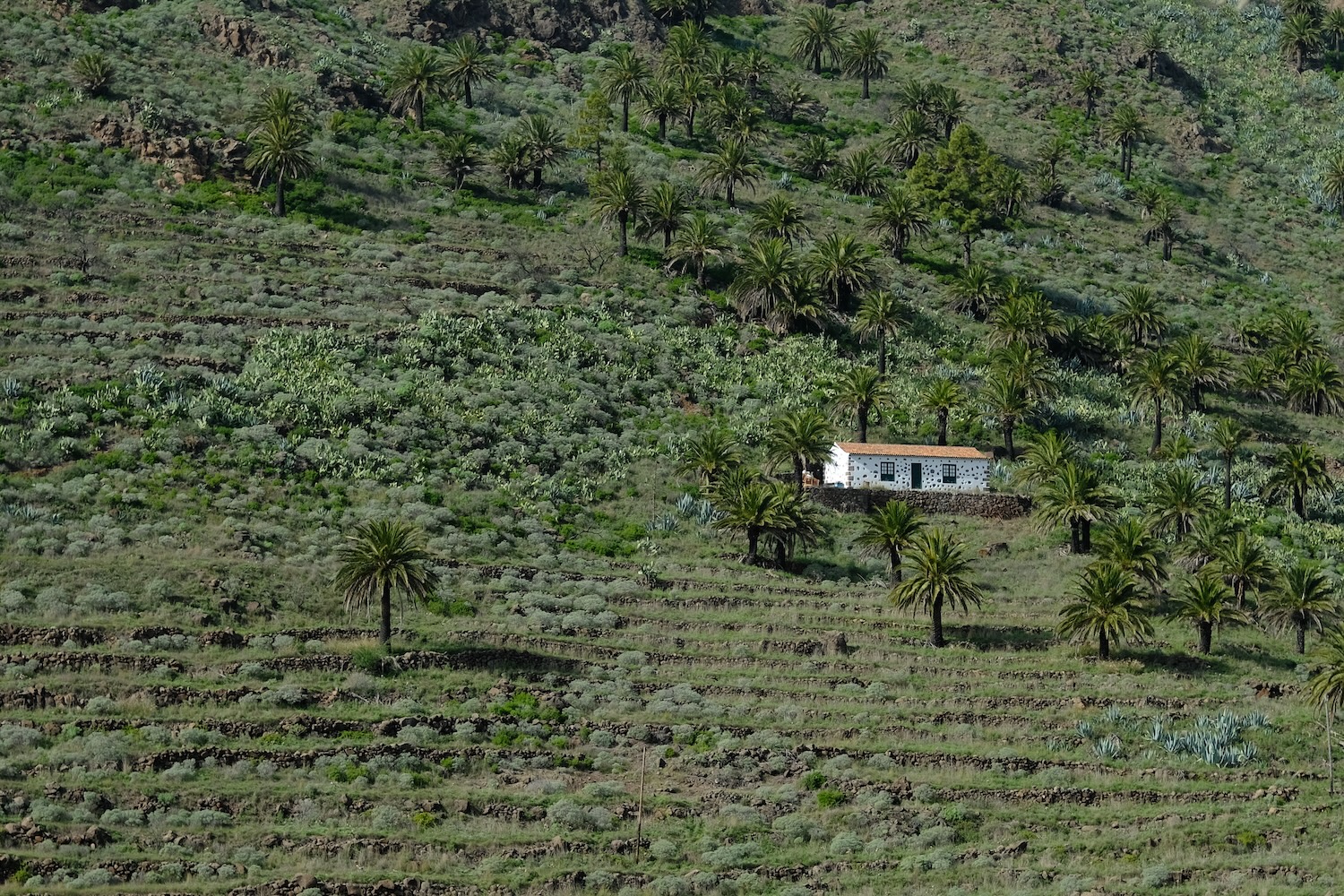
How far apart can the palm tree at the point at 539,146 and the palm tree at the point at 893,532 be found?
155 ft

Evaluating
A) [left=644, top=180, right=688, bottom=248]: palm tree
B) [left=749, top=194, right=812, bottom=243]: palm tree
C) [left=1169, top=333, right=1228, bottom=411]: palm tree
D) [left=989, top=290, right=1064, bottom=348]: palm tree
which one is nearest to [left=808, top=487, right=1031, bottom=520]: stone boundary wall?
[left=989, top=290, right=1064, bottom=348]: palm tree

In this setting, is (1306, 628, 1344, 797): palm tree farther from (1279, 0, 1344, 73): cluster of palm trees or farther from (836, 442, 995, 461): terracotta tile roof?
(1279, 0, 1344, 73): cluster of palm trees

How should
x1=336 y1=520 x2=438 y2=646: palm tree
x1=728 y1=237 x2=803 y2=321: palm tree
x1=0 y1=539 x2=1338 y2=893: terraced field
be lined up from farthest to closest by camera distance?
x1=728 y1=237 x2=803 y2=321: palm tree → x1=336 y1=520 x2=438 y2=646: palm tree → x1=0 y1=539 x2=1338 y2=893: terraced field

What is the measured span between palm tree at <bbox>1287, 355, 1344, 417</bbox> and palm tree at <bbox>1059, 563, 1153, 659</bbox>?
33860 millimetres

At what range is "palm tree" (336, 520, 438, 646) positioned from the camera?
58781 mm

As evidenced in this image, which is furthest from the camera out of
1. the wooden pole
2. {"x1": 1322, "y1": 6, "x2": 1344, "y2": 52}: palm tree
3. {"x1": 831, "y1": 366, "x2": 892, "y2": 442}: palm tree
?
{"x1": 1322, "y1": 6, "x2": 1344, "y2": 52}: palm tree

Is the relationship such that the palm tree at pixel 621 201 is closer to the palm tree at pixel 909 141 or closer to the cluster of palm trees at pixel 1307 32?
the palm tree at pixel 909 141

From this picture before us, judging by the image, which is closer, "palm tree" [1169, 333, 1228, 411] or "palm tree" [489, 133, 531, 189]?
"palm tree" [1169, 333, 1228, 411]

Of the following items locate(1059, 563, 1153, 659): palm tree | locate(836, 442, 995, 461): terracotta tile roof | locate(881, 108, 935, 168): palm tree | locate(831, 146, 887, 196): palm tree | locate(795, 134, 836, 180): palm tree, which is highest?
locate(881, 108, 935, 168): palm tree

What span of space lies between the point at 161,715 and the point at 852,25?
115 metres

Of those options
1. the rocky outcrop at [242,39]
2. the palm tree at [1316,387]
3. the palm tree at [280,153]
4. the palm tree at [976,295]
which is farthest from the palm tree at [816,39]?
the palm tree at [1316,387]

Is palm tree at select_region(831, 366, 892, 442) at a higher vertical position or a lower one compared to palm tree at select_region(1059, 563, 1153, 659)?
higher

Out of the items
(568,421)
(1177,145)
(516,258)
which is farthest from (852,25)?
(568,421)

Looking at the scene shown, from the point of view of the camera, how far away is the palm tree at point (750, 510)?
7006cm
